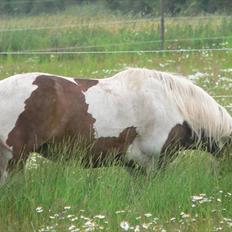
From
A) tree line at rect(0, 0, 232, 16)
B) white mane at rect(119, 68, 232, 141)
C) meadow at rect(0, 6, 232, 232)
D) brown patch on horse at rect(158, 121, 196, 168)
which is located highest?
white mane at rect(119, 68, 232, 141)

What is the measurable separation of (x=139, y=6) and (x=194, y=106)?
72.6 feet

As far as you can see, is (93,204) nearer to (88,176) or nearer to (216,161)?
(88,176)

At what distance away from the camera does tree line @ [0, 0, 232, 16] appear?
24406 millimetres

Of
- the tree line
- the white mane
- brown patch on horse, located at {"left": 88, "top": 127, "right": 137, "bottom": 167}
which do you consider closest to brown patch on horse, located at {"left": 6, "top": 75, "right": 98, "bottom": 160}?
brown patch on horse, located at {"left": 88, "top": 127, "right": 137, "bottom": 167}

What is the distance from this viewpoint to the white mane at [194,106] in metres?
6.58

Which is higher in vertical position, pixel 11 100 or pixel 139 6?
pixel 11 100

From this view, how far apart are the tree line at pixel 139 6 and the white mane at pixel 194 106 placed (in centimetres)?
1584

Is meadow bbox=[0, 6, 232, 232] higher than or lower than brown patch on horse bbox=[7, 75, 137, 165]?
lower

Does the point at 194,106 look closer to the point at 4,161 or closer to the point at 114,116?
the point at 114,116

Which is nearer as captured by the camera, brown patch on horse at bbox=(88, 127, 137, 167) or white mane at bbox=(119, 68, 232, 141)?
brown patch on horse at bbox=(88, 127, 137, 167)

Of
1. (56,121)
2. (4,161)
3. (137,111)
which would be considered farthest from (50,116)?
(137,111)

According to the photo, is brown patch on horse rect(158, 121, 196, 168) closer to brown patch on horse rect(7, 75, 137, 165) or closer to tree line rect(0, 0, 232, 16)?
brown patch on horse rect(7, 75, 137, 165)

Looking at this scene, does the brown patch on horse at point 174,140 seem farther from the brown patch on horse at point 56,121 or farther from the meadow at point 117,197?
the brown patch on horse at point 56,121

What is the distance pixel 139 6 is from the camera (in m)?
28.4
